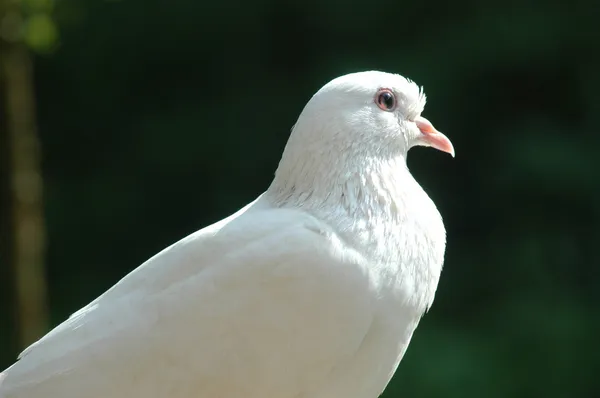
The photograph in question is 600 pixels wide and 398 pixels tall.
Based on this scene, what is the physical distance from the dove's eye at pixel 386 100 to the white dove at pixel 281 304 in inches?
3.9

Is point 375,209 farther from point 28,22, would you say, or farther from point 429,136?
point 28,22

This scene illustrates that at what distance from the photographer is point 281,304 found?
212 cm

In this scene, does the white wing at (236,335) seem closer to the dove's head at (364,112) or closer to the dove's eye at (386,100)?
the dove's head at (364,112)

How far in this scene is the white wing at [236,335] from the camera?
2092 millimetres

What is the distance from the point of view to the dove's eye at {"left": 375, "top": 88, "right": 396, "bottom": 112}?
7.78 feet

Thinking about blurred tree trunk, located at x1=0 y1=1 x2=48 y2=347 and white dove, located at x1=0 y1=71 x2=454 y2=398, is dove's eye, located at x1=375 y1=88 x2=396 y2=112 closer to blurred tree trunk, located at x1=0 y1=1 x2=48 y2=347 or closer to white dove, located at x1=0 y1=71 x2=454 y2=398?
white dove, located at x1=0 y1=71 x2=454 y2=398

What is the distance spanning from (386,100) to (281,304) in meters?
0.63

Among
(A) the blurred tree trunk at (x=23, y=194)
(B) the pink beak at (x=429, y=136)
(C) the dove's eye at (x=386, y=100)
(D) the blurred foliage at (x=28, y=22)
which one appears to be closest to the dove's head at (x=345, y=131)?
(C) the dove's eye at (x=386, y=100)

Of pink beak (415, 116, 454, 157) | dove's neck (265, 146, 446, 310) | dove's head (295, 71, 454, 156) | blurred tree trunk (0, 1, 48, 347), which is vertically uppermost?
dove's head (295, 71, 454, 156)

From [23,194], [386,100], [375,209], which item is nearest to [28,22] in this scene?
[23,194]

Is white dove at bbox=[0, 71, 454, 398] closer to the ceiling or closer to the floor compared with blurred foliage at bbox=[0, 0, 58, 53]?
closer to the floor

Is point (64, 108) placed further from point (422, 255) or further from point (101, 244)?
point (422, 255)

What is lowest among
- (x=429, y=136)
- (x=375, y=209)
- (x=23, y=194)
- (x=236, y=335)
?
(x=23, y=194)

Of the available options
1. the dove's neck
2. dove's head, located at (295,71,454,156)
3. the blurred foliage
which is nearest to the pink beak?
dove's head, located at (295,71,454,156)
